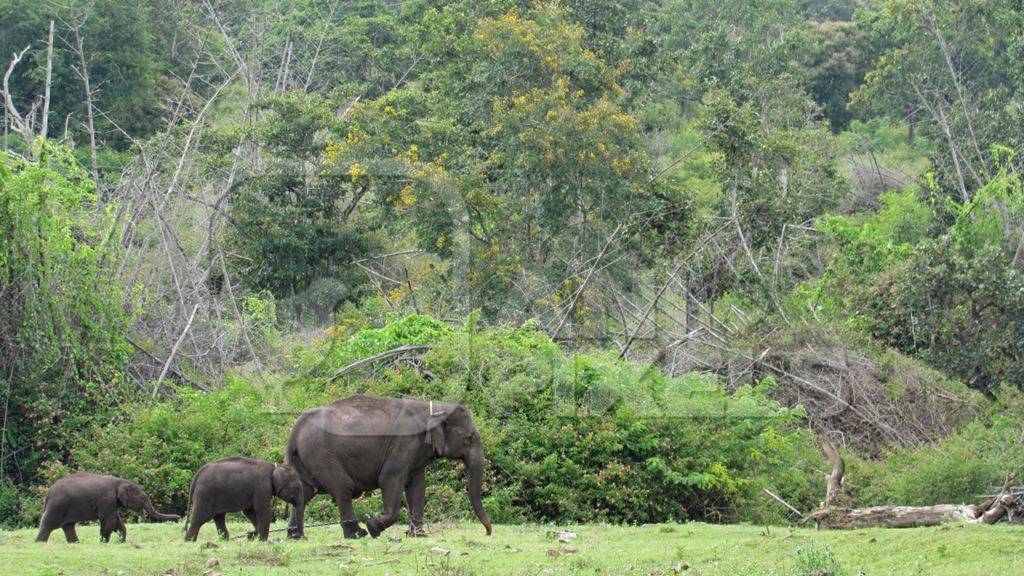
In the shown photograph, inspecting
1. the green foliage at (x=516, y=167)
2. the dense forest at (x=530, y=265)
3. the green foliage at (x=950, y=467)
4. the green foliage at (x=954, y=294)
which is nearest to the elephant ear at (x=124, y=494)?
the dense forest at (x=530, y=265)

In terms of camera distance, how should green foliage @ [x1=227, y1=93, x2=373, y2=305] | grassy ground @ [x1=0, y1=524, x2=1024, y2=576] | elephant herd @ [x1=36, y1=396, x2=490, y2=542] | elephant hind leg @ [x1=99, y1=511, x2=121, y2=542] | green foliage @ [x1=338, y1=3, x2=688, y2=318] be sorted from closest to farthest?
grassy ground @ [x1=0, y1=524, x2=1024, y2=576], elephant herd @ [x1=36, y1=396, x2=490, y2=542], elephant hind leg @ [x1=99, y1=511, x2=121, y2=542], green foliage @ [x1=338, y1=3, x2=688, y2=318], green foliage @ [x1=227, y1=93, x2=373, y2=305]

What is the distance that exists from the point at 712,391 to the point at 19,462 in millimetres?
9297

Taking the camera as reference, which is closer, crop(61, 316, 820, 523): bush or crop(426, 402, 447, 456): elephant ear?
crop(426, 402, 447, 456): elephant ear

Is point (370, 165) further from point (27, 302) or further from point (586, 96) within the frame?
point (27, 302)

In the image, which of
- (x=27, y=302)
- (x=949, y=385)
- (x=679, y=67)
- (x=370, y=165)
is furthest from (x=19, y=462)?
(x=679, y=67)

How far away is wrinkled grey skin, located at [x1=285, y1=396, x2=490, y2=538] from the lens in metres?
10.7

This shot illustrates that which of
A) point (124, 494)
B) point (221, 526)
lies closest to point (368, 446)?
point (221, 526)

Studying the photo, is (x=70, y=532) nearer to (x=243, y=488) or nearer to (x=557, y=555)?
(x=243, y=488)

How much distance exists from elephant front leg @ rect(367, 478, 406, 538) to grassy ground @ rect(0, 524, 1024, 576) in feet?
0.42

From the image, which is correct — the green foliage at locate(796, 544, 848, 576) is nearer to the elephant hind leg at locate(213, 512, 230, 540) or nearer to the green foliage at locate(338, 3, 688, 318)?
the elephant hind leg at locate(213, 512, 230, 540)

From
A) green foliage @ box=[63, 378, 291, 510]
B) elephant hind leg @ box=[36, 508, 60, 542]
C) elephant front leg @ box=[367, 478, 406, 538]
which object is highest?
elephant front leg @ box=[367, 478, 406, 538]

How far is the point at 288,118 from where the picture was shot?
2741cm

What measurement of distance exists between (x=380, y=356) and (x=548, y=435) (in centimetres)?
283

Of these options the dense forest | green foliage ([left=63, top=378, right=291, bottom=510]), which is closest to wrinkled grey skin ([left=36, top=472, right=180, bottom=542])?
the dense forest
